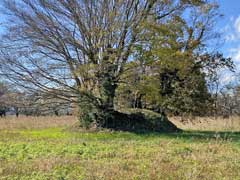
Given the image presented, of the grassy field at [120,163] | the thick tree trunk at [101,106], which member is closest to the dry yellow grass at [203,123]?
the thick tree trunk at [101,106]

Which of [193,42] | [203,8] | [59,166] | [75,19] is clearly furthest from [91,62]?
[59,166]

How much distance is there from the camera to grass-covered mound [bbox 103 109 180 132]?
2134 cm

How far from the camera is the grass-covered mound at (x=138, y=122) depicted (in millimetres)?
21344

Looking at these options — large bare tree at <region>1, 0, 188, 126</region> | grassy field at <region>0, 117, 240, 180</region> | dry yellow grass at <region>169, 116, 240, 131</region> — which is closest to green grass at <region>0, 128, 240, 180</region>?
grassy field at <region>0, 117, 240, 180</region>

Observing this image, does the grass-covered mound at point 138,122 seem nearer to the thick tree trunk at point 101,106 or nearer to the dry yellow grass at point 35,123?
the thick tree trunk at point 101,106

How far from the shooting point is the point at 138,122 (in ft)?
73.1

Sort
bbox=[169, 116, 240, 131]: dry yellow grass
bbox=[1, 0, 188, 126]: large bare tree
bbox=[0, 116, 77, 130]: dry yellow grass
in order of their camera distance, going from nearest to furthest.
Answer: bbox=[1, 0, 188, 126]: large bare tree < bbox=[0, 116, 77, 130]: dry yellow grass < bbox=[169, 116, 240, 131]: dry yellow grass

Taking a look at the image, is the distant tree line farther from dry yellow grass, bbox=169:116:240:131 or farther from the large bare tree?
dry yellow grass, bbox=169:116:240:131

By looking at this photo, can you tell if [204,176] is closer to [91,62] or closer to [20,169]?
[20,169]

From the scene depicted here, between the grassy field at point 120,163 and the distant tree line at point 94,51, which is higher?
the distant tree line at point 94,51

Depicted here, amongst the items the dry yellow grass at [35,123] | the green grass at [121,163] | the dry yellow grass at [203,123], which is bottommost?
the green grass at [121,163]

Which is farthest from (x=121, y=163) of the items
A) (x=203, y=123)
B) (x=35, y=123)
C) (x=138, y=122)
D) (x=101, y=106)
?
(x=35, y=123)

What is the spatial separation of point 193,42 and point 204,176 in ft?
61.5

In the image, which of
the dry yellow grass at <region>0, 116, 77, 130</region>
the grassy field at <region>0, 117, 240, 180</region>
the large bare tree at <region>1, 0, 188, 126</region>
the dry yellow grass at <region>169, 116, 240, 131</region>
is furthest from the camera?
the dry yellow grass at <region>169, 116, 240, 131</region>
